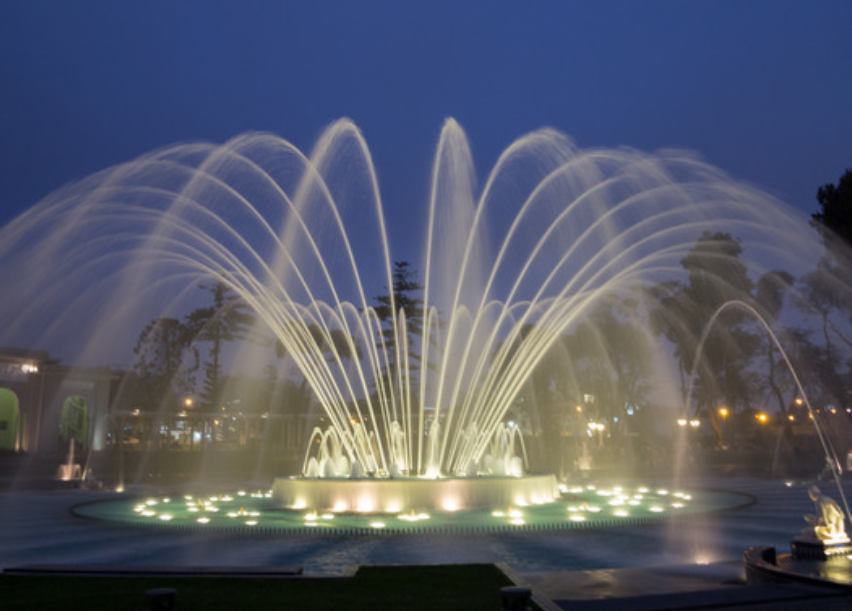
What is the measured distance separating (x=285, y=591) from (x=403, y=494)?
10195 millimetres

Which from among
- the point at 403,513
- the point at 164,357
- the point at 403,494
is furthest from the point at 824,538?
the point at 164,357

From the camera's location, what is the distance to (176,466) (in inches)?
1726

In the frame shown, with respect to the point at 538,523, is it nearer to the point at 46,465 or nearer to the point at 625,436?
the point at 46,465

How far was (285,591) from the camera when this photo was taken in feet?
29.7

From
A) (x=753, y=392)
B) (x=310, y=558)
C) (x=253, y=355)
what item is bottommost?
(x=310, y=558)

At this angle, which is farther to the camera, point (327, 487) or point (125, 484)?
point (125, 484)

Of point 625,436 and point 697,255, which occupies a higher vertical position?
point 697,255

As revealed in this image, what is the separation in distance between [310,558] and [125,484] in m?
24.2

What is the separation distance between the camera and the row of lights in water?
707 inches

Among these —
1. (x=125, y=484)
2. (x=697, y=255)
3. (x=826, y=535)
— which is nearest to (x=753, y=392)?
(x=697, y=255)

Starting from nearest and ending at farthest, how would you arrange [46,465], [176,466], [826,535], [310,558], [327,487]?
[826,535] → [310,558] → [327,487] → [46,465] → [176,466]

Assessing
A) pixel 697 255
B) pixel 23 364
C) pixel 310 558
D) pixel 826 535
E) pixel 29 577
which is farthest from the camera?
pixel 697 255

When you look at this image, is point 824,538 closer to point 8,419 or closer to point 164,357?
point 8,419

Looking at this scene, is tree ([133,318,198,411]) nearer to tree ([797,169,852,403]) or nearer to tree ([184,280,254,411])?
tree ([184,280,254,411])
